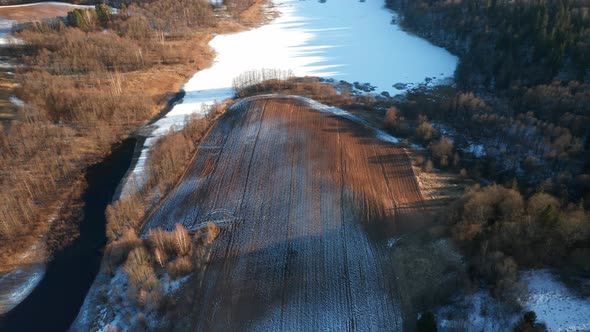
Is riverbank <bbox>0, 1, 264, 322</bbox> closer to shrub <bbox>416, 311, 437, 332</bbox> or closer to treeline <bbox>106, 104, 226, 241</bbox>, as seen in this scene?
treeline <bbox>106, 104, 226, 241</bbox>

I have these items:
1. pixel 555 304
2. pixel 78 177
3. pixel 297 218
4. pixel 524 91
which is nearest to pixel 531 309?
pixel 555 304

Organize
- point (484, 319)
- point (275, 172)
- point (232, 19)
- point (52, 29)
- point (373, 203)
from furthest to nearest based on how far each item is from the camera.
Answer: point (232, 19) < point (52, 29) < point (275, 172) < point (373, 203) < point (484, 319)

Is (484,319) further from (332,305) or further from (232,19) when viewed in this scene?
(232,19)

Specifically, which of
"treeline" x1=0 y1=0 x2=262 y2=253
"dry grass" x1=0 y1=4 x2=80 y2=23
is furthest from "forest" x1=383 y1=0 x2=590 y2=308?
"dry grass" x1=0 y1=4 x2=80 y2=23

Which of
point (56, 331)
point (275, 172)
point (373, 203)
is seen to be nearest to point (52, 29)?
point (275, 172)

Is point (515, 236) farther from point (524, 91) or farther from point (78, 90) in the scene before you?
point (78, 90)

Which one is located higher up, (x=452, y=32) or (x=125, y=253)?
(x=452, y=32)
